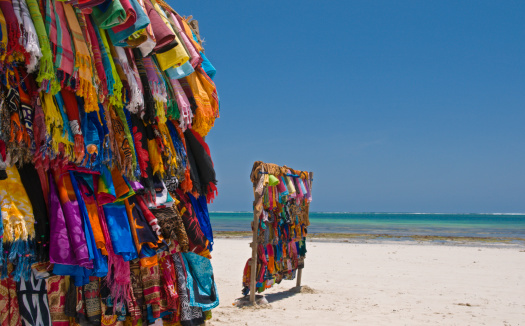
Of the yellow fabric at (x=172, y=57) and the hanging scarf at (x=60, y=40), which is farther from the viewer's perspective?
the yellow fabric at (x=172, y=57)

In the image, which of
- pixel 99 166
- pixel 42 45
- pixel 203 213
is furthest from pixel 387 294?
pixel 42 45

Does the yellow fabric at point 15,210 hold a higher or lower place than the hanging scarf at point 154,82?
lower

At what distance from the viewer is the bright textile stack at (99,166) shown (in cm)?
176

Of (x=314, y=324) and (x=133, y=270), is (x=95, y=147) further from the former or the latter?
(x=314, y=324)

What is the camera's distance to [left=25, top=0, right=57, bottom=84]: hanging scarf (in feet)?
5.72

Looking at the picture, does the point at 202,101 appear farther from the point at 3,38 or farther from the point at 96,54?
the point at 3,38

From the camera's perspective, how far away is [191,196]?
2.78m

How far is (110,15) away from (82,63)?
9.9 inches

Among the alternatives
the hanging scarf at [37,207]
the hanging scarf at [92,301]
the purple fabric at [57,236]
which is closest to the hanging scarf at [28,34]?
the hanging scarf at [37,207]

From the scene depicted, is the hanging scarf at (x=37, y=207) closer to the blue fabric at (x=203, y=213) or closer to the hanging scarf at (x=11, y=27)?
the hanging scarf at (x=11, y=27)

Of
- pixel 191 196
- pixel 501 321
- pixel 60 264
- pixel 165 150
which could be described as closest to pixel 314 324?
pixel 501 321

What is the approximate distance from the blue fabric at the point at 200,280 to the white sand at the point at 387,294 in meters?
3.59

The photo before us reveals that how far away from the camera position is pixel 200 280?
265 cm


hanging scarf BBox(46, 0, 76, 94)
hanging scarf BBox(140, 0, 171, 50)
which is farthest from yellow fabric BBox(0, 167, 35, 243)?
hanging scarf BBox(140, 0, 171, 50)
